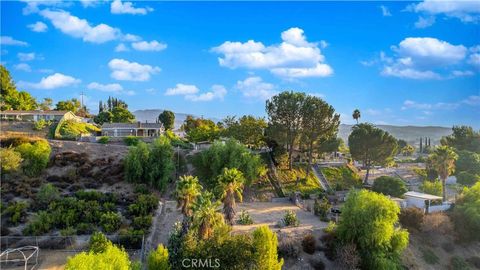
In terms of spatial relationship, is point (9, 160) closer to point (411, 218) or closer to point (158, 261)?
point (158, 261)

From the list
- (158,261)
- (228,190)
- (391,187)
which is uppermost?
(228,190)

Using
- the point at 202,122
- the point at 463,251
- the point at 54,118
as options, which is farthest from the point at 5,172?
the point at 463,251

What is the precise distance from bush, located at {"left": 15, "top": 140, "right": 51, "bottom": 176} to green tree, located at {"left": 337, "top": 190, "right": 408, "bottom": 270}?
34.8 meters

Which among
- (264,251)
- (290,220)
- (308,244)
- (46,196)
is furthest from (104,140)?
(264,251)

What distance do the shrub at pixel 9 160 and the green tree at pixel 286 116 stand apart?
31.9 metres

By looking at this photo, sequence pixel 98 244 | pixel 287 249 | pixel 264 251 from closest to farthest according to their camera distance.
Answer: pixel 264 251, pixel 98 244, pixel 287 249

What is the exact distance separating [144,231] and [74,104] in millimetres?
74473

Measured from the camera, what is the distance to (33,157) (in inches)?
1676

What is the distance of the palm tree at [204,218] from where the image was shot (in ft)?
82.6

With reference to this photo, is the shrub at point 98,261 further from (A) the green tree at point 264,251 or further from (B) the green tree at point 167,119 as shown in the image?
(B) the green tree at point 167,119

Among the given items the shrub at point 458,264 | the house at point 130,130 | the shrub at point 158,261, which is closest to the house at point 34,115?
the house at point 130,130

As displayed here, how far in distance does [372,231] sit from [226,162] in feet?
62.3

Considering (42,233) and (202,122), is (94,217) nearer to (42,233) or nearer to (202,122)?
(42,233)

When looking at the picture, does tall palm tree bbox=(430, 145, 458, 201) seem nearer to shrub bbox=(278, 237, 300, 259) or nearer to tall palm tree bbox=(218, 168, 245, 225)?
shrub bbox=(278, 237, 300, 259)
